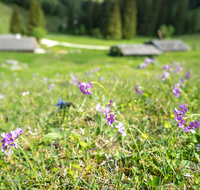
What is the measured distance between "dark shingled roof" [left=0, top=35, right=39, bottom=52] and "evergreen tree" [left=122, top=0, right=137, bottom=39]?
139ft

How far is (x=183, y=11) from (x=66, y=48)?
5786 centimetres

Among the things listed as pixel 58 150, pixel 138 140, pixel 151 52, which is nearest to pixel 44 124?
pixel 58 150

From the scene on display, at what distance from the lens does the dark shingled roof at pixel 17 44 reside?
50.7 m

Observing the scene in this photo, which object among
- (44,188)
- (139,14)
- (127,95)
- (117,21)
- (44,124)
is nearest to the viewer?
(44,188)

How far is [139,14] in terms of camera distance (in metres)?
81.9

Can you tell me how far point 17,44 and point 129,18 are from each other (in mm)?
50132

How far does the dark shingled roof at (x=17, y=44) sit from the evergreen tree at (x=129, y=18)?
42.5 meters

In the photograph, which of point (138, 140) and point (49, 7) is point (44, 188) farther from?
point (49, 7)

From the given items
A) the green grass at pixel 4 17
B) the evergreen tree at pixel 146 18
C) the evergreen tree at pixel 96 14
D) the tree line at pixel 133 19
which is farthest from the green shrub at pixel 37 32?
the evergreen tree at pixel 146 18

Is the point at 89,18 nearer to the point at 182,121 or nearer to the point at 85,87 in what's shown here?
the point at 85,87

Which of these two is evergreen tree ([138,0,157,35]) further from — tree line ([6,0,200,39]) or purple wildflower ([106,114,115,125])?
purple wildflower ([106,114,115,125])

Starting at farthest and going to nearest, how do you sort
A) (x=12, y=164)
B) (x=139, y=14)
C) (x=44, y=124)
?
(x=139, y=14)
(x=44, y=124)
(x=12, y=164)

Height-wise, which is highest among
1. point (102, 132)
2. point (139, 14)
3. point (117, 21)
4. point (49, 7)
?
point (49, 7)

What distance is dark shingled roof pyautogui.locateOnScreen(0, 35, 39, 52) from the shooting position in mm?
50656
